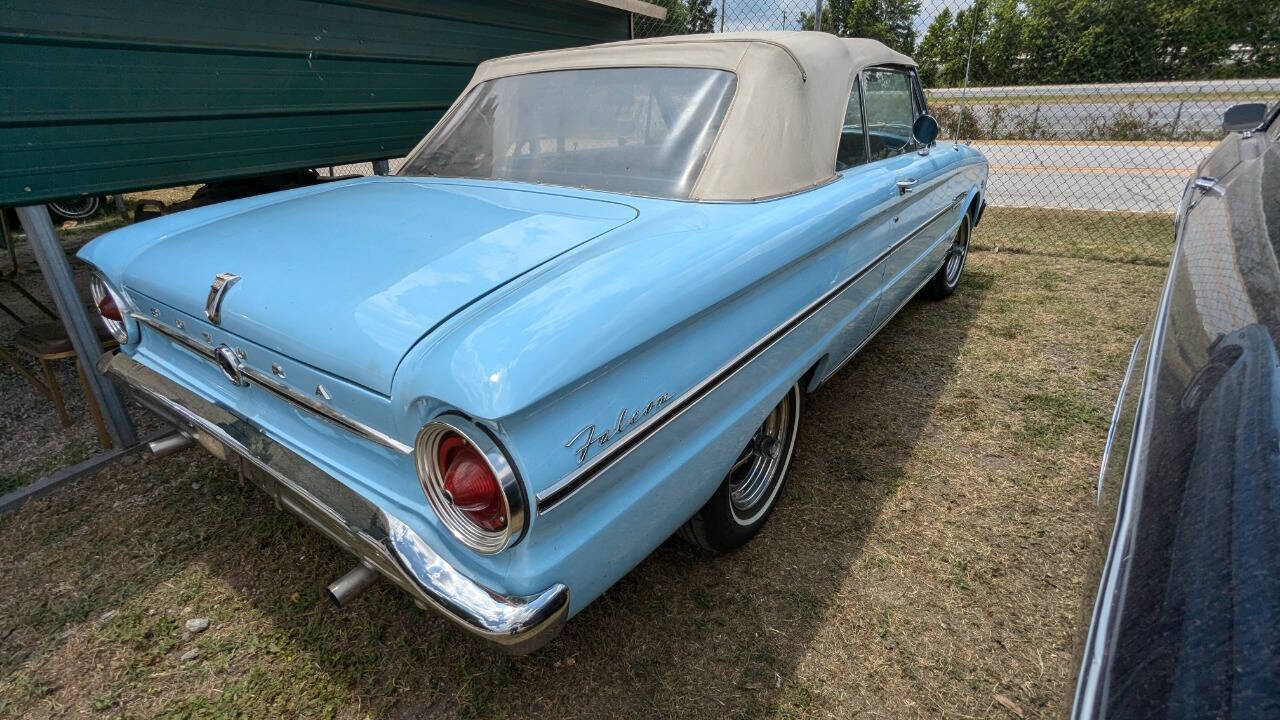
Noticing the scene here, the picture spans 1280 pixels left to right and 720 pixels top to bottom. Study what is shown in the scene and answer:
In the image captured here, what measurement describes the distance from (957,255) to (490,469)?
4.41 metres

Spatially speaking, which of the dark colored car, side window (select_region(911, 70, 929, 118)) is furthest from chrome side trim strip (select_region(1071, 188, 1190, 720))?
side window (select_region(911, 70, 929, 118))

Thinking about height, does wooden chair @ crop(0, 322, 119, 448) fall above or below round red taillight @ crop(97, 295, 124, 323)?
below

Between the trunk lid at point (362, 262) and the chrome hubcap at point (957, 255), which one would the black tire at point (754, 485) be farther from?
the chrome hubcap at point (957, 255)

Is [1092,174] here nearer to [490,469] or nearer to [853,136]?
[853,136]

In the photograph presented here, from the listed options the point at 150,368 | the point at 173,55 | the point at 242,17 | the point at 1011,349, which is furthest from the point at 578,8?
the point at 150,368

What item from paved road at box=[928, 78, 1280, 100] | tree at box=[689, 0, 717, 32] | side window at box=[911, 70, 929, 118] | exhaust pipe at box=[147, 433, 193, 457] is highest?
tree at box=[689, 0, 717, 32]

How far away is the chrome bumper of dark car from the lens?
49.3 inches

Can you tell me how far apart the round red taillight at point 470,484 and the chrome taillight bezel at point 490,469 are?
0.01 meters

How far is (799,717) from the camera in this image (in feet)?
5.53

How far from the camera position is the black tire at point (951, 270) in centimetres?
448

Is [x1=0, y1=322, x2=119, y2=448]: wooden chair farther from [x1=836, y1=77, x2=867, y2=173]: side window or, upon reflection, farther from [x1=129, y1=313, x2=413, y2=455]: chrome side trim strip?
[x1=836, y1=77, x2=867, y2=173]: side window

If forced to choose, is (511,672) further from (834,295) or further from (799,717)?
(834,295)

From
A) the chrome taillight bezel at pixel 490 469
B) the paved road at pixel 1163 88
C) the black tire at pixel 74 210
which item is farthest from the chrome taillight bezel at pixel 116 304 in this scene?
the paved road at pixel 1163 88

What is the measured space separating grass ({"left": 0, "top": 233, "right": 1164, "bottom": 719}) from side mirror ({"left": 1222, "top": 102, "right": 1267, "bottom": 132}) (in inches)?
68.5
